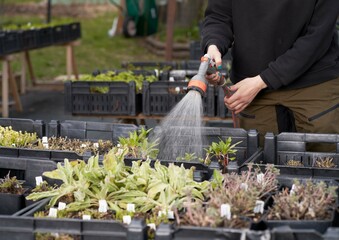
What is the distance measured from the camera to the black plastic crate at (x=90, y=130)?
4117 millimetres

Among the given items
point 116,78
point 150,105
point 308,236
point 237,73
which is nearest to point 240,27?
point 237,73

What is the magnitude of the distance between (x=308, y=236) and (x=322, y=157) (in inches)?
50.2

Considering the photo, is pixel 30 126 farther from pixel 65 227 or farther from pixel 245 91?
pixel 65 227

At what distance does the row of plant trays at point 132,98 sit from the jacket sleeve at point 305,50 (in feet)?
6.49

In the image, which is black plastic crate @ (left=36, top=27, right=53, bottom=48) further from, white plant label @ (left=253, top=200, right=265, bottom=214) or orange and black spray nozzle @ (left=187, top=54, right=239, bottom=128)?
white plant label @ (left=253, top=200, right=265, bottom=214)

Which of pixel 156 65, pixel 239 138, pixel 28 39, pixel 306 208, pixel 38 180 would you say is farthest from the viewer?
pixel 28 39

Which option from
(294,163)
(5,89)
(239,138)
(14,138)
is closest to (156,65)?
(5,89)

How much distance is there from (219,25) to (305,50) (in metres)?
0.55

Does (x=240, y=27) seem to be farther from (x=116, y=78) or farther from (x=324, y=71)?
(x=116, y=78)

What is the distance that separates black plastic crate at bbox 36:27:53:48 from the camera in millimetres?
9602

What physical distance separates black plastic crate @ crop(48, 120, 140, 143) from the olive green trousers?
2.28 feet

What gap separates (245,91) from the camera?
378cm

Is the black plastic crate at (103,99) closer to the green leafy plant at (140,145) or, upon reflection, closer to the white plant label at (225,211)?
the green leafy plant at (140,145)

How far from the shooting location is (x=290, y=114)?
408 cm
